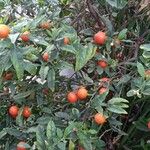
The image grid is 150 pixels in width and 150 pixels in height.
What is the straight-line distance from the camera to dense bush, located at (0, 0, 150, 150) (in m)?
1.33

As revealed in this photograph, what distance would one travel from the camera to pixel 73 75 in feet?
5.22

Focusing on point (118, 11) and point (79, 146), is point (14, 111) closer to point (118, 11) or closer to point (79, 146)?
point (79, 146)

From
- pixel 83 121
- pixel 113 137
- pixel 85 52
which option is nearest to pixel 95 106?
pixel 83 121

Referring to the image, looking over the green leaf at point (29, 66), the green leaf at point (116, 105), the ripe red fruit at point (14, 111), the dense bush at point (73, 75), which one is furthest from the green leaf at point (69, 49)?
the ripe red fruit at point (14, 111)

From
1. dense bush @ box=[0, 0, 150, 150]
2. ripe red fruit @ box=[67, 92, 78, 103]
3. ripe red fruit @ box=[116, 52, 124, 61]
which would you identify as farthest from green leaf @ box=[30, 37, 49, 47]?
ripe red fruit @ box=[116, 52, 124, 61]

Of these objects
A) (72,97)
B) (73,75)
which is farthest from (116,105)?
(73,75)

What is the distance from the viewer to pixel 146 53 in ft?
4.62

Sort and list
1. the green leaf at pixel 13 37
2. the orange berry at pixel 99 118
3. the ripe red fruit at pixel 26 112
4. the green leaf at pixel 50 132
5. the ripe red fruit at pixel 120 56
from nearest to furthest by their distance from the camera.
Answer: the green leaf at pixel 13 37, the green leaf at pixel 50 132, the orange berry at pixel 99 118, the ripe red fruit at pixel 26 112, the ripe red fruit at pixel 120 56

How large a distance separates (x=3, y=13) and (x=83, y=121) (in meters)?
0.65

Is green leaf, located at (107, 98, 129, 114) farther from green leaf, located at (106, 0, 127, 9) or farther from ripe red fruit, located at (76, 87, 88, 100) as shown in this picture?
green leaf, located at (106, 0, 127, 9)

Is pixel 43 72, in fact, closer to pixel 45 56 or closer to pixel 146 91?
pixel 45 56

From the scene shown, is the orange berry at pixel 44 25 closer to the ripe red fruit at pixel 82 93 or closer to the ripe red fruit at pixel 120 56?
the ripe red fruit at pixel 82 93

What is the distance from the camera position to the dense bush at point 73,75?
4.35 feet

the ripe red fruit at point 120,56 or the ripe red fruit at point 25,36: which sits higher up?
the ripe red fruit at point 25,36
